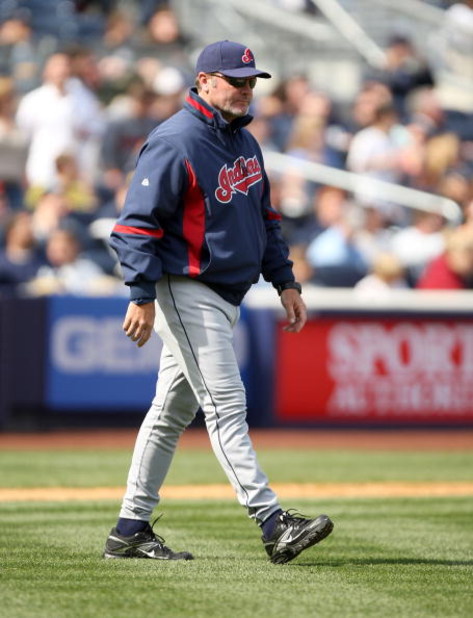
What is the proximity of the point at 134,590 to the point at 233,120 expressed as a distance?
190 centimetres

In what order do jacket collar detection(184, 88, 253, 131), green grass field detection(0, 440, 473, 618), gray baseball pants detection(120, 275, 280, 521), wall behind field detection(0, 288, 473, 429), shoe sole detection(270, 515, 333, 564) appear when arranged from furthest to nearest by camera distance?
wall behind field detection(0, 288, 473, 429), jacket collar detection(184, 88, 253, 131), gray baseball pants detection(120, 275, 280, 521), shoe sole detection(270, 515, 333, 564), green grass field detection(0, 440, 473, 618)

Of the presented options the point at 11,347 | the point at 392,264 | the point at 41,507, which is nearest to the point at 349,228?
the point at 392,264

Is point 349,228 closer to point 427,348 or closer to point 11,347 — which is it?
point 427,348

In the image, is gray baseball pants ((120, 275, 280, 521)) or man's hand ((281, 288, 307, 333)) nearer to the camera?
gray baseball pants ((120, 275, 280, 521))

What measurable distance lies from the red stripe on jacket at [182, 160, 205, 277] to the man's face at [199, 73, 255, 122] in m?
0.36

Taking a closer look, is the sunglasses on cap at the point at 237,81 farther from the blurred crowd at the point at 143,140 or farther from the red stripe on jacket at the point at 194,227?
the blurred crowd at the point at 143,140

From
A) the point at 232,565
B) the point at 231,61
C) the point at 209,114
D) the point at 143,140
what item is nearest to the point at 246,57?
the point at 231,61

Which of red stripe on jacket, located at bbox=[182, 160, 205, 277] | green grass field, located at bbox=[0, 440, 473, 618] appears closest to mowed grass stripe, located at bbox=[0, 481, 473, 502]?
green grass field, located at bbox=[0, 440, 473, 618]

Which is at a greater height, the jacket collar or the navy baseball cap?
the navy baseball cap

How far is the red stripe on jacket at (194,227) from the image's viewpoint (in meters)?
5.31

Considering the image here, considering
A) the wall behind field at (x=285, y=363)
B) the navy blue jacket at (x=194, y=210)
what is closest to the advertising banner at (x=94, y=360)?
the wall behind field at (x=285, y=363)

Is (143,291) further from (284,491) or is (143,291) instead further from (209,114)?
(284,491)

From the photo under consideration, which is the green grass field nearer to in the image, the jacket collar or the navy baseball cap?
the jacket collar

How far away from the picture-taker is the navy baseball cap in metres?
5.31
